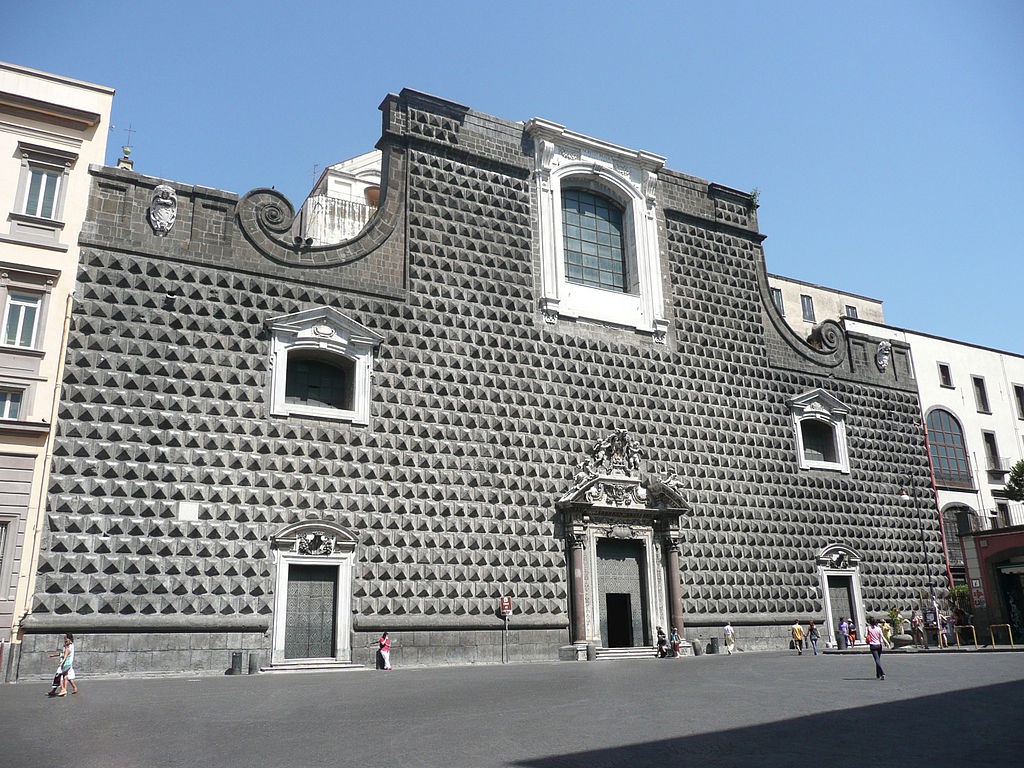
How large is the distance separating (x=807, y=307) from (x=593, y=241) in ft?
51.0

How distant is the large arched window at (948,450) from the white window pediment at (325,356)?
77.9 ft

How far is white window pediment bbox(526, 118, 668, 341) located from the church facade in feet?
0.30

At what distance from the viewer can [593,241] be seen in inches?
936

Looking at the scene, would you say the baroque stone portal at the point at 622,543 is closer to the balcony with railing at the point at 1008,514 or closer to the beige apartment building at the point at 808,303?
the beige apartment building at the point at 808,303

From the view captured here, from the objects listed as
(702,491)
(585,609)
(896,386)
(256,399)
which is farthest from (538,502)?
(896,386)

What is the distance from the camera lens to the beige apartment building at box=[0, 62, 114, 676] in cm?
1484

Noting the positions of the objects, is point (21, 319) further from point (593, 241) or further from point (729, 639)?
point (729, 639)

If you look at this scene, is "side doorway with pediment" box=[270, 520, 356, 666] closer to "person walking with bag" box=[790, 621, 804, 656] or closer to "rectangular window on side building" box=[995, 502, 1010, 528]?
"person walking with bag" box=[790, 621, 804, 656]

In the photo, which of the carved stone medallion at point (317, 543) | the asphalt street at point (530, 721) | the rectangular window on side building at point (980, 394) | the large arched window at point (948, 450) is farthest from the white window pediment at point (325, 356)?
the rectangular window on side building at point (980, 394)

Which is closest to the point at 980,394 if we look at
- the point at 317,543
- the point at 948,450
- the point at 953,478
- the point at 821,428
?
the point at 948,450

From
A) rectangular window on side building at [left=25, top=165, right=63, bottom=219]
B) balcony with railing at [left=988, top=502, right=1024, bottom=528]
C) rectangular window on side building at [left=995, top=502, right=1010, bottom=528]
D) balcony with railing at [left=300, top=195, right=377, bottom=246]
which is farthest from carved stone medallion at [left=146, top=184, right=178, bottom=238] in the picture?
rectangular window on side building at [left=995, top=502, right=1010, bottom=528]

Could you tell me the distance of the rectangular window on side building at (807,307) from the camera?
116ft

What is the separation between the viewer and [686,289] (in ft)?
80.1

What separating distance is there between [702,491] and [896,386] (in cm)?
966
